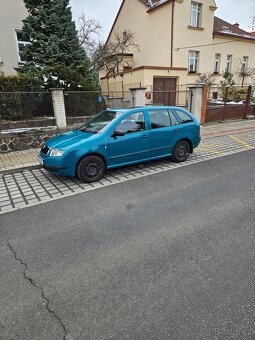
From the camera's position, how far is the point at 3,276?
2715 mm

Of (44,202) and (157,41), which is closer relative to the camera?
(44,202)

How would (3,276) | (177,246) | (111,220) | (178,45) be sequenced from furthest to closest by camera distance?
(178,45)
(111,220)
(177,246)
(3,276)

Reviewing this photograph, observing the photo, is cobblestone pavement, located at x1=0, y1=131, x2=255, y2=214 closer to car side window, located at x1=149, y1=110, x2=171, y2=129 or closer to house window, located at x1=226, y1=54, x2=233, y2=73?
car side window, located at x1=149, y1=110, x2=171, y2=129

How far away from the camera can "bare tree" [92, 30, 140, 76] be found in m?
22.3

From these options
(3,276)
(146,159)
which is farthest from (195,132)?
(3,276)

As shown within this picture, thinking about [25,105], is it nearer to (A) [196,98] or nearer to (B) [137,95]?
(B) [137,95]

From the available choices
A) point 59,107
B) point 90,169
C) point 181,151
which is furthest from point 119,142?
point 59,107

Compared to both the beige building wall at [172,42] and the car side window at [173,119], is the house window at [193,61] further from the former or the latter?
the car side window at [173,119]

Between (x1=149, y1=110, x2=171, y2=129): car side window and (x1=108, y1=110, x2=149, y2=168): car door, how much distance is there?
10.9 inches

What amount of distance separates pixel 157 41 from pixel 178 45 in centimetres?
209

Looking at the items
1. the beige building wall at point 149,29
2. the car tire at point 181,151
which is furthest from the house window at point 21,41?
the car tire at point 181,151

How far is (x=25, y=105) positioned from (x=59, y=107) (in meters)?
1.26

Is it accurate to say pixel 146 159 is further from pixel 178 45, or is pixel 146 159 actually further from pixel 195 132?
pixel 178 45

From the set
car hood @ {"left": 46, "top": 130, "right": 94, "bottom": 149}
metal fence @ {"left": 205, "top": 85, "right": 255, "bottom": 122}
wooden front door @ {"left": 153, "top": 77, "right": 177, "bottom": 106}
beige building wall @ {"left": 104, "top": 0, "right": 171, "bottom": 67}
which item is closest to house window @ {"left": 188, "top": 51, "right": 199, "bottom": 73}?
beige building wall @ {"left": 104, "top": 0, "right": 171, "bottom": 67}
